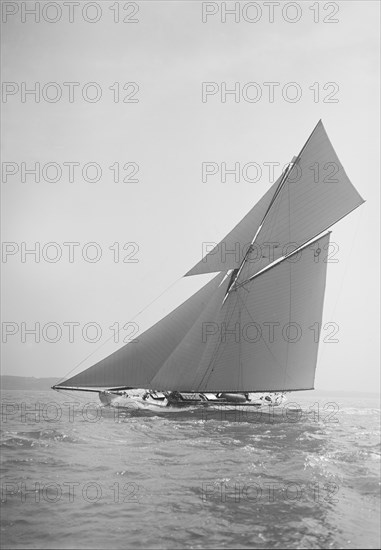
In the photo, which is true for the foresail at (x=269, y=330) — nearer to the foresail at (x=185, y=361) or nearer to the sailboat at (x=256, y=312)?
the sailboat at (x=256, y=312)

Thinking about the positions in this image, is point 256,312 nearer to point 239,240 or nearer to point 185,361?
point 239,240

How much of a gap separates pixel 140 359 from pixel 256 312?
8760 mm

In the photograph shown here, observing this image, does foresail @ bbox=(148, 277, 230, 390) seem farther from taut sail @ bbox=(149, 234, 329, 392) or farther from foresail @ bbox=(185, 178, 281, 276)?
foresail @ bbox=(185, 178, 281, 276)

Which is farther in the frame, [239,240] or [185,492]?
[239,240]

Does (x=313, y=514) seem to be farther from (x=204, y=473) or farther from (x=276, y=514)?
(x=204, y=473)

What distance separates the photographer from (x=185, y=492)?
435 inches

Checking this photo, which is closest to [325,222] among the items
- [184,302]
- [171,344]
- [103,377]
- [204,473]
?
[184,302]

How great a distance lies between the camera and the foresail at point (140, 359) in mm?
32000

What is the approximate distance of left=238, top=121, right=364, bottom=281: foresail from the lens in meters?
36.1

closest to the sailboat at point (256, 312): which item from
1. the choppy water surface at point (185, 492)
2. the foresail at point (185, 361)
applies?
the foresail at point (185, 361)

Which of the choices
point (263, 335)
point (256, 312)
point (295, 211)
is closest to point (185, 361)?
point (263, 335)

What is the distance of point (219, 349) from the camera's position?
34.1m

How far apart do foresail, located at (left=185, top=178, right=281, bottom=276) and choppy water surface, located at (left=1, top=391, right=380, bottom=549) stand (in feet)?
57.5

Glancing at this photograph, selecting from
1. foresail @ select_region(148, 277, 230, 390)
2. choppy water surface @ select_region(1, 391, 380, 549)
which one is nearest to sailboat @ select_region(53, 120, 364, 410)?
foresail @ select_region(148, 277, 230, 390)
